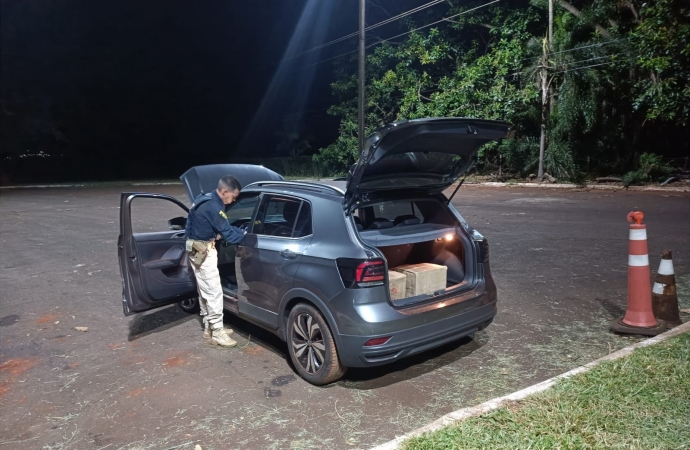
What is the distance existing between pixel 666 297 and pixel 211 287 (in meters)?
4.38

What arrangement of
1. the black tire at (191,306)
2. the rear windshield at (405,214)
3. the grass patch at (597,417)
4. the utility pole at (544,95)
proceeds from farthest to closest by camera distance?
the utility pole at (544,95)
the black tire at (191,306)
the rear windshield at (405,214)
the grass patch at (597,417)

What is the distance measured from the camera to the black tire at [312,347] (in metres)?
4.11

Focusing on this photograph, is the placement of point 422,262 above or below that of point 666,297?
above

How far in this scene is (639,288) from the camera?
499cm

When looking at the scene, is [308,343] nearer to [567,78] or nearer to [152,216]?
[152,216]

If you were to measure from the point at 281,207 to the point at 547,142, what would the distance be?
19911 mm

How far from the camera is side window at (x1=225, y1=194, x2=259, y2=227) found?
5523mm

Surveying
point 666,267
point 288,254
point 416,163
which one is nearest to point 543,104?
point 666,267

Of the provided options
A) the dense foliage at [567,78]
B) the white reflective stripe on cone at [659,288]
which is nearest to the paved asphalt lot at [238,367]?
the white reflective stripe on cone at [659,288]

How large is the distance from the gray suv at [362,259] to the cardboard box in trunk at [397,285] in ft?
0.09

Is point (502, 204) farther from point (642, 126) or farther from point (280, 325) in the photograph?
point (280, 325)

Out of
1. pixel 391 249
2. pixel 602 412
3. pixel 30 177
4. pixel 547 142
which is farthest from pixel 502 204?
pixel 30 177

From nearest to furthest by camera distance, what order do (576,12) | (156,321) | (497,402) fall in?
(497,402)
(156,321)
(576,12)

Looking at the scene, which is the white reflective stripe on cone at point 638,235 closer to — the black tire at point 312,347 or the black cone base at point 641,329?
the black cone base at point 641,329
